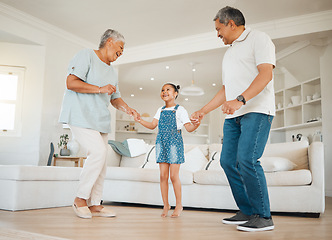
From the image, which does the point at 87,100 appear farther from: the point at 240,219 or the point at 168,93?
the point at 240,219

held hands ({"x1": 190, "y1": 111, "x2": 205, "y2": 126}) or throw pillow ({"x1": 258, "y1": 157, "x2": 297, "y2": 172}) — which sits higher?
held hands ({"x1": 190, "y1": 111, "x2": 205, "y2": 126})

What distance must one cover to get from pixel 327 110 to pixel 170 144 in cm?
406

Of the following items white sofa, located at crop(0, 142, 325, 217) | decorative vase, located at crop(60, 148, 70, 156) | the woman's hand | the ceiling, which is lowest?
white sofa, located at crop(0, 142, 325, 217)

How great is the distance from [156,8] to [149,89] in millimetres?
5398

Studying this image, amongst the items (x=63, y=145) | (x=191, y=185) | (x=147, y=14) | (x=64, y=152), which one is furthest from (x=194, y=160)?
(x=63, y=145)

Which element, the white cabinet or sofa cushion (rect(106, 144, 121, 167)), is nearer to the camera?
sofa cushion (rect(106, 144, 121, 167))

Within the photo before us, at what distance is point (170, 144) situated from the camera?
2.63 metres

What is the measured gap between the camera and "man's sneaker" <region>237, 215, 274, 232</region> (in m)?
1.86

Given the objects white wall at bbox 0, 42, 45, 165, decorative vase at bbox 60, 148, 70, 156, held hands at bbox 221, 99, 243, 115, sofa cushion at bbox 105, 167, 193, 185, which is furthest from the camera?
white wall at bbox 0, 42, 45, 165

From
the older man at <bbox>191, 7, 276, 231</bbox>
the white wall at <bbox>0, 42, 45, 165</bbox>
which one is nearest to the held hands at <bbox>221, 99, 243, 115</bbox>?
the older man at <bbox>191, 7, 276, 231</bbox>

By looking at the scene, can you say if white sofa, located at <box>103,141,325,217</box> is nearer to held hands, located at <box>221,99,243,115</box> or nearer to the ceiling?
held hands, located at <box>221,99,243,115</box>

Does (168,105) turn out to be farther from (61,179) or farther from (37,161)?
(37,161)

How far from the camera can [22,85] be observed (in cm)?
545

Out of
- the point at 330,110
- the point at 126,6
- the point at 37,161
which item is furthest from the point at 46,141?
the point at 330,110
